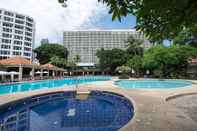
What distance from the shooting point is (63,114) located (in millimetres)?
11055

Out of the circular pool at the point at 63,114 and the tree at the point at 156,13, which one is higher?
the tree at the point at 156,13

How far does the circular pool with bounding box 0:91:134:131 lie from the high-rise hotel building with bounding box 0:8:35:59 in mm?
72264

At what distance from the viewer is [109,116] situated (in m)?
10.3

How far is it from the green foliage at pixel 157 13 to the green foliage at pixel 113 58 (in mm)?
57268

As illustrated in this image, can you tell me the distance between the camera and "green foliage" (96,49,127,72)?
6072 centimetres

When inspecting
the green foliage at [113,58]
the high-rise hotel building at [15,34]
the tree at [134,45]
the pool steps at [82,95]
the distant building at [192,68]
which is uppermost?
the high-rise hotel building at [15,34]

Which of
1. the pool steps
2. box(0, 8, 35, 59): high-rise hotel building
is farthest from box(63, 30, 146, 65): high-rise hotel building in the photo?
the pool steps

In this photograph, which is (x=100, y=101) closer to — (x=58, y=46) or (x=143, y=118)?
(x=143, y=118)

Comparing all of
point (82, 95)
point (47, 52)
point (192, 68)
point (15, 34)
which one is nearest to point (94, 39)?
point (15, 34)

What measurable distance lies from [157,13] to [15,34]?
9098cm

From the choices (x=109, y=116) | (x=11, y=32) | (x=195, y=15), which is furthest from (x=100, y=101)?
(x=11, y=32)

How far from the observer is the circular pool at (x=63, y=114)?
8641 millimetres

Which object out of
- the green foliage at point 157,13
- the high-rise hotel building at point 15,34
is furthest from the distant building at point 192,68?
the high-rise hotel building at point 15,34

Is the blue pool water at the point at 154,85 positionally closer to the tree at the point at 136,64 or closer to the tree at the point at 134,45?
the tree at the point at 136,64
